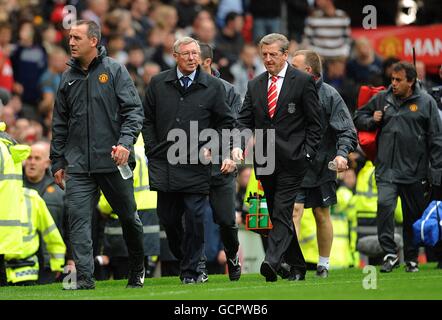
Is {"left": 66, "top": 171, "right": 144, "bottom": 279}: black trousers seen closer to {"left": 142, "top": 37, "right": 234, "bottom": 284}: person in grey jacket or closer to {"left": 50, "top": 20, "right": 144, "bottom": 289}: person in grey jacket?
{"left": 50, "top": 20, "right": 144, "bottom": 289}: person in grey jacket

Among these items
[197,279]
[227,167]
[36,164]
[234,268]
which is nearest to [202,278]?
[197,279]

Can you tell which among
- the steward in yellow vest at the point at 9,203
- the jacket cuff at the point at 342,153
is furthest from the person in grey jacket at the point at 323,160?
the steward in yellow vest at the point at 9,203

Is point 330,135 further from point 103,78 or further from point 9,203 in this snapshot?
point 9,203

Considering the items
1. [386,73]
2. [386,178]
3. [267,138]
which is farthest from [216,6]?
[267,138]

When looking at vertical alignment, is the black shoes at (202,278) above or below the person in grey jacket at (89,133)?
below

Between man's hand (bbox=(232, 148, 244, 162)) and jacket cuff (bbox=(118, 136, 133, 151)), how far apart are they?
104 centimetres

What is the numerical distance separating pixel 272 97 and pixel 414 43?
988cm

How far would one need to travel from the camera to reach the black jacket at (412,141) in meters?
16.2

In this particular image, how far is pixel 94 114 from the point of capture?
13.7 meters

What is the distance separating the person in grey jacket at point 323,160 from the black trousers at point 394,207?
85 cm

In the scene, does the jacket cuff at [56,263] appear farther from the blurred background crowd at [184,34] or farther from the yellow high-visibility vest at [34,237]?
the blurred background crowd at [184,34]

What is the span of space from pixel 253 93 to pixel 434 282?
8.49 ft

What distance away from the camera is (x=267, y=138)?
1413 centimetres
